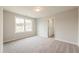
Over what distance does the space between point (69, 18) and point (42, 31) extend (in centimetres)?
396

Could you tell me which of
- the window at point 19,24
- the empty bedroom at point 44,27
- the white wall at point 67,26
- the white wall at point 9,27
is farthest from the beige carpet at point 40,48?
the window at point 19,24

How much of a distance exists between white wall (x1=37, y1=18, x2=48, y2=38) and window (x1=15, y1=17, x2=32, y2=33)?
1129mm

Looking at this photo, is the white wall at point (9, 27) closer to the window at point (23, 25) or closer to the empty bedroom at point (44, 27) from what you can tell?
the empty bedroom at point (44, 27)

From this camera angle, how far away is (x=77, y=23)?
457cm

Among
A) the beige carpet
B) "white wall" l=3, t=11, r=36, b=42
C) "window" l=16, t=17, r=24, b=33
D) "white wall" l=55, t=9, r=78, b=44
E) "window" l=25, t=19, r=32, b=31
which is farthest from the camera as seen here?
"window" l=25, t=19, r=32, b=31

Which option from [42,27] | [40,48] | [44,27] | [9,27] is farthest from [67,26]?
[9,27]

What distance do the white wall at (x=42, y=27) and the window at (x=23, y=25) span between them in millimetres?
1129

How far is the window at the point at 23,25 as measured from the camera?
22.0 ft

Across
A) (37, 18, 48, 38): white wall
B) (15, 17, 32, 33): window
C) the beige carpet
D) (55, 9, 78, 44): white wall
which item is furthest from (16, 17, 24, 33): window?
(55, 9, 78, 44): white wall

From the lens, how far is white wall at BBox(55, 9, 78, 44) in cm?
475

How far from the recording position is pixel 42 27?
8.50m

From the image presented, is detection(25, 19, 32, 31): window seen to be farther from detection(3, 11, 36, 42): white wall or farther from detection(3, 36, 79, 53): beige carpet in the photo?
detection(3, 36, 79, 53): beige carpet
